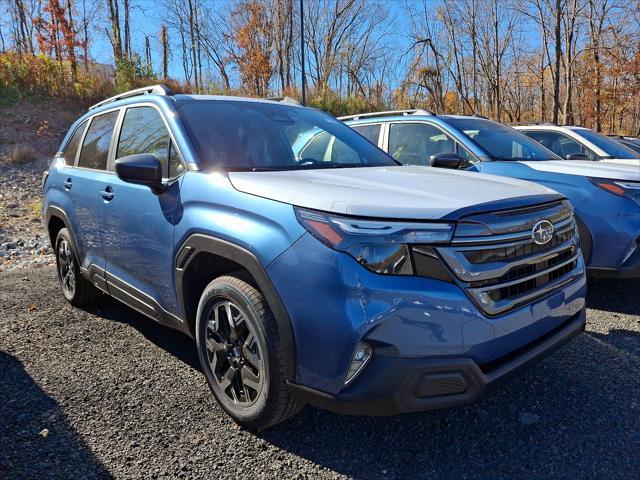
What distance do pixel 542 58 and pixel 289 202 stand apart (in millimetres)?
32023

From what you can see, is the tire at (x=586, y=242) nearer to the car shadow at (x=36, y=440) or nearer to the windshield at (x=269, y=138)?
the windshield at (x=269, y=138)

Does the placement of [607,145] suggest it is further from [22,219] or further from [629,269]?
[22,219]

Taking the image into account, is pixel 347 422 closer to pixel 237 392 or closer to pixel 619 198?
pixel 237 392

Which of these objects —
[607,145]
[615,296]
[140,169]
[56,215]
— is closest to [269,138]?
[140,169]

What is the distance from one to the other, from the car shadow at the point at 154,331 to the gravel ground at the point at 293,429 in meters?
0.04

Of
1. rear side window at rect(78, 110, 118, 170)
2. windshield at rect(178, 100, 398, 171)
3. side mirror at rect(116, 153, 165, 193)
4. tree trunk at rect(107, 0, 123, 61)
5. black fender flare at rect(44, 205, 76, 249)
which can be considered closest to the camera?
side mirror at rect(116, 153, 165, 193)

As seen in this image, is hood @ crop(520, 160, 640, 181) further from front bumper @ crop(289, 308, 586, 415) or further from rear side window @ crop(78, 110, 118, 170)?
rear side window @ crop(78, 110, 118, 170)

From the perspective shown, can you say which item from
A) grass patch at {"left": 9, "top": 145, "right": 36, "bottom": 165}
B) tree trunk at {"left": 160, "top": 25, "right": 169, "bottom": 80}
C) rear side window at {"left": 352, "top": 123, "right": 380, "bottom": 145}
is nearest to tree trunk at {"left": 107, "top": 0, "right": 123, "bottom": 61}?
tree trunk at {"left": 160, "top": 25, "right": 169, "bottom": 80}

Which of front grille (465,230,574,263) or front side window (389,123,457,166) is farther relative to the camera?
front side window (389,123,457,166)

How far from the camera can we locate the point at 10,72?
15039mm

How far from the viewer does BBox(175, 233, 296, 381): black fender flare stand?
77.9 inches

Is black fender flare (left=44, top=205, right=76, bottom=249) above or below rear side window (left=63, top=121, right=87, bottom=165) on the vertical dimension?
below

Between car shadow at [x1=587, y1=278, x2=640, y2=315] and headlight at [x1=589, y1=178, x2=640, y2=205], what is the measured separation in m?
0.90

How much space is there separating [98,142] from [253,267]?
243 cm
